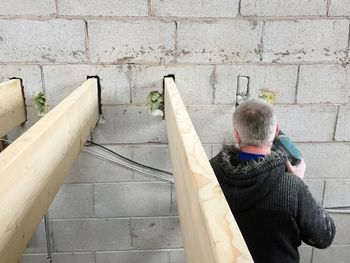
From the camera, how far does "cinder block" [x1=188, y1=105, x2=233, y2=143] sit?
1.86m

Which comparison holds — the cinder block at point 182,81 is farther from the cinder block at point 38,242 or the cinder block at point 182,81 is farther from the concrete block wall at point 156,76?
the cinder block at point 38,242

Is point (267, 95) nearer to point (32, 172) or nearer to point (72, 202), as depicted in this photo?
point (72, 202)

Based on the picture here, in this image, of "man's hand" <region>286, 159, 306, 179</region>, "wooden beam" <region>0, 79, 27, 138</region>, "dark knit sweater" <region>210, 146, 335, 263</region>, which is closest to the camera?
"dark knit sweater" <region>210, 146, 335, 263</region>

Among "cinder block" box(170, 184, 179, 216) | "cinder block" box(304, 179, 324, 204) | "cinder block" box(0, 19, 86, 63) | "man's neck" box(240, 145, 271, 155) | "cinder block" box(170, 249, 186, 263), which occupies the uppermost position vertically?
"cinder block" box(0, 19, 86, 63)

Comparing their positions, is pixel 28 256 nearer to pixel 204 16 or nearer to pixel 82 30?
pixel 82 30

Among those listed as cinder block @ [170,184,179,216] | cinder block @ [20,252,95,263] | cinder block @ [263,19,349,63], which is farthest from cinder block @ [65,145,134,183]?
cinder block @ [263,19,349,63]

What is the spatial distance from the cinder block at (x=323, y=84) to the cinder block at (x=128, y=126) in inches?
30.7

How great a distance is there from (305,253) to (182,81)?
4.22 feet

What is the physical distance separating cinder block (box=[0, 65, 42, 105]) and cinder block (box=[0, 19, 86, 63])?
40 millimetres

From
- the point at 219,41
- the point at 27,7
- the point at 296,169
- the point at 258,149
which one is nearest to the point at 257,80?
the point at 219,41

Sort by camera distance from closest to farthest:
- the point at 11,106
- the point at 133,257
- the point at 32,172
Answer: the point at 32,172 < the point at 11,106 < the point at 133,257

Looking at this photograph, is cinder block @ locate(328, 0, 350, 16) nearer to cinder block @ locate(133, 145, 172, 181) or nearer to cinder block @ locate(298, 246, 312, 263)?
cinder block @ locate(133, 145, 172, 181)

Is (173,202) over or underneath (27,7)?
underneath

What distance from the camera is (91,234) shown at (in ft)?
6.61
